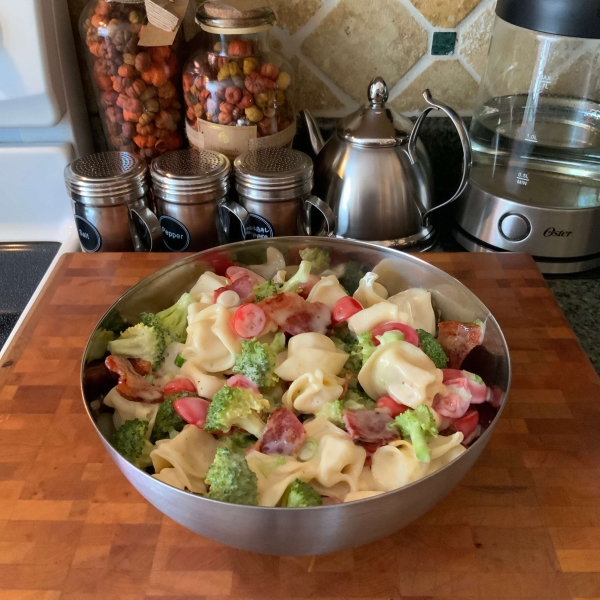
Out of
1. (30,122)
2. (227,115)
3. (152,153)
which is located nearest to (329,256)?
(227,115)

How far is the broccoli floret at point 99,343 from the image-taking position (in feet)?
2.36

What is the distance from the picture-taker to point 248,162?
3.55 feet

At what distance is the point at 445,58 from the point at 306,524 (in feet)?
3.33

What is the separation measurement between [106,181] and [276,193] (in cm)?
30

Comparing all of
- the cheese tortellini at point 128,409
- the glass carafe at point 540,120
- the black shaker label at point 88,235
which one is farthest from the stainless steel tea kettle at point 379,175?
the cheese tortellini at point 128,409

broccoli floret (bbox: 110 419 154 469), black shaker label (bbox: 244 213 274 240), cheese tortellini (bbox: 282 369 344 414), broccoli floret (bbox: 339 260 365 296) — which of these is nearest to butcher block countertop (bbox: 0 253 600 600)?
broccoli floret (bbox: 110 419 154 469)

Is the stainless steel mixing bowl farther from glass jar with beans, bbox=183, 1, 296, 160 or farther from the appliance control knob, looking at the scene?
glass jar with beans, bbox=183, 1, 296, 160

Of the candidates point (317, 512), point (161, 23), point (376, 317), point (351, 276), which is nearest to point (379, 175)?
point (351, 276)

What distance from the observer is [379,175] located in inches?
42.2

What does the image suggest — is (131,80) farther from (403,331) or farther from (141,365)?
(403,331)

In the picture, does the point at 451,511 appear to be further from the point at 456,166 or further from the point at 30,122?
the point at 30,122

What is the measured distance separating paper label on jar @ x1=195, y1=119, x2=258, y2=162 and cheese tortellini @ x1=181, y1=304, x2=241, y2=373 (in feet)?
1.42

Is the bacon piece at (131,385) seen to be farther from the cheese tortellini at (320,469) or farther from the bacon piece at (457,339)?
the bacon piece at (457,339)

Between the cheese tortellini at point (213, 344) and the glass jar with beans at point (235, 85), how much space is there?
0.44m
